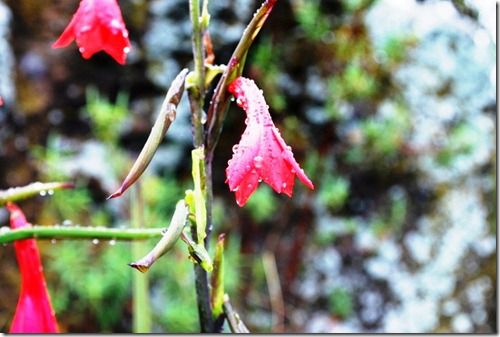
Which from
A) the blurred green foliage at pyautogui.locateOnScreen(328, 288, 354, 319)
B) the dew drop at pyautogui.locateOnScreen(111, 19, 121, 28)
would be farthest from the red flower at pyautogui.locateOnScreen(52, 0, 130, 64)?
the blurred green foliage at pyautogui.locateOnScreen(328, 288, 354, 319)

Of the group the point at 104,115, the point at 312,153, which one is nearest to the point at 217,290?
the point at 104,115

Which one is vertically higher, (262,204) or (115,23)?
(115,23)

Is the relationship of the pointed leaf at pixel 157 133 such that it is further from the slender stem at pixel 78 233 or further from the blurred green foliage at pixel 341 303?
the blurred green foliage at pixel 341 303

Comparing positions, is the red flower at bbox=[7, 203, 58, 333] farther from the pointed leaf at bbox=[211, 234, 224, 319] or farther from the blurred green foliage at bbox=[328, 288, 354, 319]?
the blurred green foliage at bbox=[328, 288, 354, 319]

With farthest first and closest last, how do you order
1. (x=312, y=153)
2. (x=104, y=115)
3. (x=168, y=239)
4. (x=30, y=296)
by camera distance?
(x=312, y=153), (x=104, y=115), (x=30, y=296), (x=168, y=239)

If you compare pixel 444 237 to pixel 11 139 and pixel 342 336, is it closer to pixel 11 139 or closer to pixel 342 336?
pixel 342 336

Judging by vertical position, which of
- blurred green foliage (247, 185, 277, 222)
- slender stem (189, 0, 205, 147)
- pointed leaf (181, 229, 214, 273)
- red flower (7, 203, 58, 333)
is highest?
slender stem (189, 0, 205, 147)

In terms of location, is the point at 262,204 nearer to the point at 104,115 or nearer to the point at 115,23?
the point at 104,115

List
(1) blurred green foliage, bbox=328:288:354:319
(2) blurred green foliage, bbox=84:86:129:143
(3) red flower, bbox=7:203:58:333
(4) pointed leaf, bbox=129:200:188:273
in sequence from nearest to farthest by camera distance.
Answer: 1. (4) pointed leaf, bbox=129:200:188:273
2. (3) red flower, bbox=7:203:58:333
3. (2) blurred green foliage, bbox=84:86:129:143
4. (1) blurred green foliage, bbox=328:288:354:319
